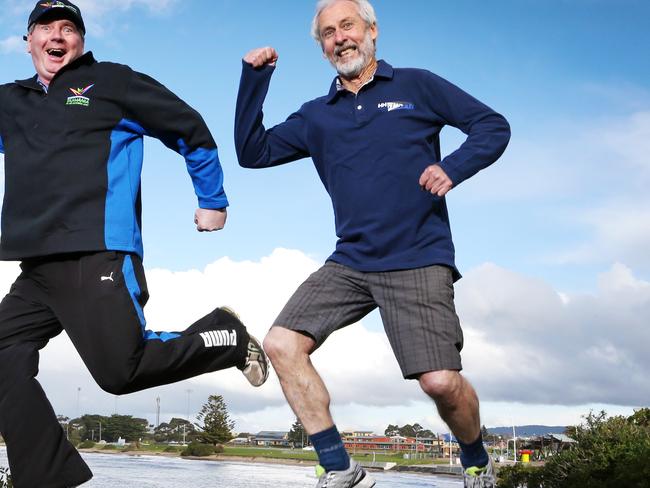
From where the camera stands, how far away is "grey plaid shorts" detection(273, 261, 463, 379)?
4641 mm

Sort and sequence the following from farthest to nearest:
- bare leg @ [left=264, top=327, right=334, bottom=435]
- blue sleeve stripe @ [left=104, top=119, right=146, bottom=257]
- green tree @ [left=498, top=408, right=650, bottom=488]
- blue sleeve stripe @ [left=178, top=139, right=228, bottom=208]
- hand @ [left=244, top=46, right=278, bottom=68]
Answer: green tree @ [left=498, top=408, right=650, bottom=488] → hand @ [left=244, top=46, right=278, bottom=68] → blue sleeve stripe @ [left=178, top=139, right=228, bottom=208] → bare leg @ [left=264, top=327, right=334, bottom=435] → blue sleeve stripe @ [left=104, top=119, right=146, bottom=257]

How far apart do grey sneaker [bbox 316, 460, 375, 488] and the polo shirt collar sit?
2.24 metres

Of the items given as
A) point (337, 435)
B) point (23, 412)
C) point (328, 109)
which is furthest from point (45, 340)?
point (328, 109)

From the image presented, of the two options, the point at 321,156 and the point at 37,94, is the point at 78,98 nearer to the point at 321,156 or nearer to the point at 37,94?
the point at 37,94

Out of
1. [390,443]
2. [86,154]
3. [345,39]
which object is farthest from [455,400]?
[390,443]

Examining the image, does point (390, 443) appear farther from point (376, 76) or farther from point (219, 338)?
point (219, 338)

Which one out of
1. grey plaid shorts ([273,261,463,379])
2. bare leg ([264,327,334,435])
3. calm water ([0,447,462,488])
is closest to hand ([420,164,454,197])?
grey plaid shorts ([273,261,463,379])

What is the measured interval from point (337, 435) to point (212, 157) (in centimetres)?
174

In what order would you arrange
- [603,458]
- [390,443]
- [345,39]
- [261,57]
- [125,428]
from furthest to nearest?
1. [390,443]
2. [125,428]
3. [603,458]
4. [261,57]
5. [345,39]

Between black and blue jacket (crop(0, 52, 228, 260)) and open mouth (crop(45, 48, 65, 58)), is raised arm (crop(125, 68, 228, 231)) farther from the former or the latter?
open mouth (crop(45, 48, 65, 58))

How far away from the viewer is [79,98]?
462 centimetres

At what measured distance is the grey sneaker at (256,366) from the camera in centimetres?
491

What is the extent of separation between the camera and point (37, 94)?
4750 mm

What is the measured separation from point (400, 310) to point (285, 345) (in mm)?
678
